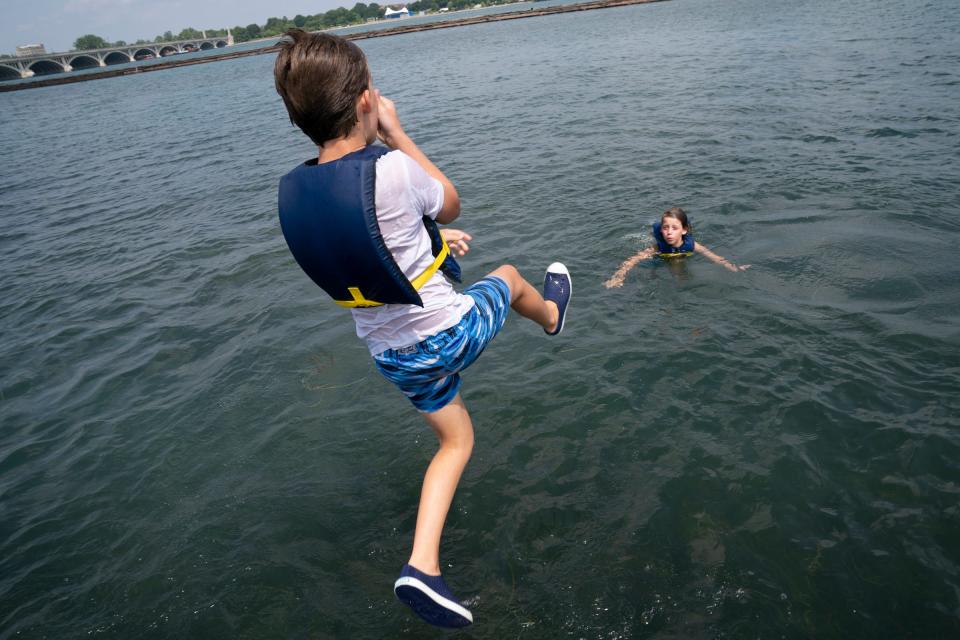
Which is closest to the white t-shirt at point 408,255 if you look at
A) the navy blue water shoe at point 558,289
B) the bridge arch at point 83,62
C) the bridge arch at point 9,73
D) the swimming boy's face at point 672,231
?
the navy blue water shoe at point 558,289

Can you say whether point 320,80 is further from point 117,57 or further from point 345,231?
point 117,57

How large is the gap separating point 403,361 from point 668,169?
953 cm

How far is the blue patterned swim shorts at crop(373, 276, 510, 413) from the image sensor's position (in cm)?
311

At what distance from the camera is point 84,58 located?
12388 centimetres

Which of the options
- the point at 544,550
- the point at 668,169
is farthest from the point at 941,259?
the point at 544,550

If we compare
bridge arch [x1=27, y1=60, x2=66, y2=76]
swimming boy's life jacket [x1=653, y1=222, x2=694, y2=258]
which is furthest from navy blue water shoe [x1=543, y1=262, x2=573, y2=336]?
bridge arch [x1=27, y1=60, x2=66, y2=76]

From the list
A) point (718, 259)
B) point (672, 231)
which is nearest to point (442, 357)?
point (672, 231)

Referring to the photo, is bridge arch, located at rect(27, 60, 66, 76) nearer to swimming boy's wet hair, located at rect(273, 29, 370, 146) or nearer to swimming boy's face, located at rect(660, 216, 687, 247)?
swimming boy's face, located at rect(660, 216, 687, 247)

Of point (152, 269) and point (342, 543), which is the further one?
point (152, 269)

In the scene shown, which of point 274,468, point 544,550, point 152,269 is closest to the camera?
point 544,550

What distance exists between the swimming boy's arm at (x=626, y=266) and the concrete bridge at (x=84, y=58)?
418 feet

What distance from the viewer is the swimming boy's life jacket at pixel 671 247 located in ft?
25.3

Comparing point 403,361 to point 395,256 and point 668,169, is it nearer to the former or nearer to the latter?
point 395,256

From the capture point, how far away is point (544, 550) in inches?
156
